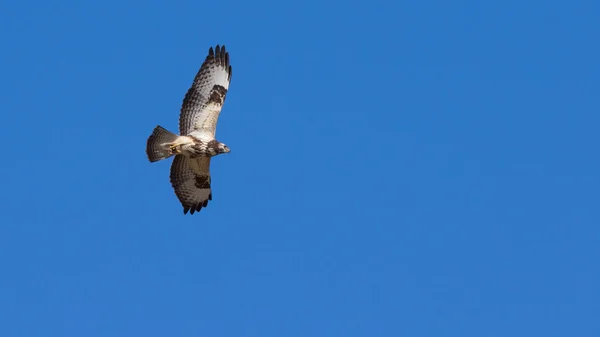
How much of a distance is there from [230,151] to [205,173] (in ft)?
4.31

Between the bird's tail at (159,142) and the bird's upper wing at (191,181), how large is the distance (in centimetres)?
82

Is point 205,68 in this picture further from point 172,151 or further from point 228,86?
point 172,151

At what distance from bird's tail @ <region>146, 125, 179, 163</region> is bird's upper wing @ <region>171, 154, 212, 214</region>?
32.2 inches

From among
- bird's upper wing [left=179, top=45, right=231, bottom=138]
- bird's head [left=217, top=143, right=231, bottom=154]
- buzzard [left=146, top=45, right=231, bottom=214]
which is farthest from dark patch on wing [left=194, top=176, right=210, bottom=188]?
bird's head [left=217, top=143, right=231, bottom=154]

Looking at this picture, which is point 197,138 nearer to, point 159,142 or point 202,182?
point 159,142

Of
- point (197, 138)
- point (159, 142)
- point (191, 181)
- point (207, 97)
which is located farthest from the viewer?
point (191, 181)

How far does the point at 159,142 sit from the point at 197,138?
2.08 feet

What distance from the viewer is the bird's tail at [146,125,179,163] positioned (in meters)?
16.6

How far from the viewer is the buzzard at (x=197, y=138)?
1670 centimetres

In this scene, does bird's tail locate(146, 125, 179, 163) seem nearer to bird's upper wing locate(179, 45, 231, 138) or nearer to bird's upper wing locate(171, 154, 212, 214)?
bird's upper wing locate(179, 45, 231, 138)

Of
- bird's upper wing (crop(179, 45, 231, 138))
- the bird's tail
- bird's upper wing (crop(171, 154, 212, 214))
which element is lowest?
the bird's tail

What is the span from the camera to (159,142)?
16.7 meters

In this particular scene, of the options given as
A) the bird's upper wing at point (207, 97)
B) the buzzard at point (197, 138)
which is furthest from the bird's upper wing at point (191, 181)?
the bird's upper wing at point (207, 97)

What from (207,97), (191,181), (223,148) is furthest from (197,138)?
(191,181)
